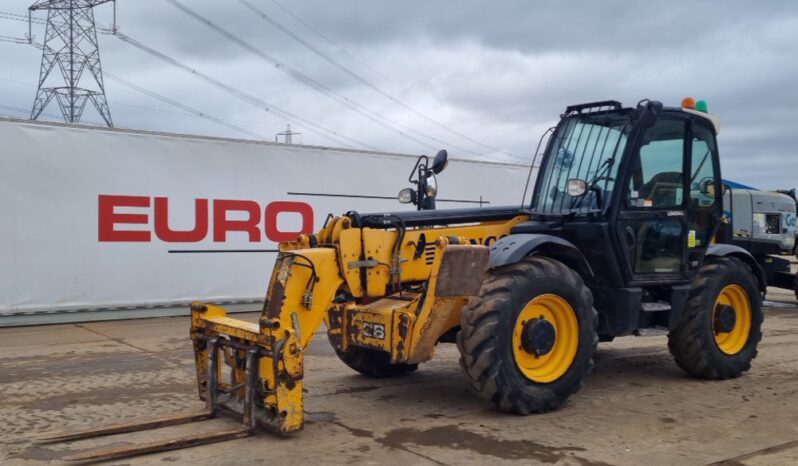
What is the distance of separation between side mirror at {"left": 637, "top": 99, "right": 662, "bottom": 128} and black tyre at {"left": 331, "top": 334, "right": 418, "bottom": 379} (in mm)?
3119

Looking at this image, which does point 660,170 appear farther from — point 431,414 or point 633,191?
point 431,414

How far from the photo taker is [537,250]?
6512mm

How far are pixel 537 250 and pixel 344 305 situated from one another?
5.59ft

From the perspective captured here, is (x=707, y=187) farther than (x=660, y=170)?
Yes

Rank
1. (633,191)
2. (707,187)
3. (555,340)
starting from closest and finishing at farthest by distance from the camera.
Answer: (555,340) < (633,191) < (707,187)

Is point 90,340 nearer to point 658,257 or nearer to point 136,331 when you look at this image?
point 136,331

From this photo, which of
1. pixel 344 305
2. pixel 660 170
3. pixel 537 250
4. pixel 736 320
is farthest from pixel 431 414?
pixel 736 320

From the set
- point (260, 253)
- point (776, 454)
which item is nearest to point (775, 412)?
point (776, 454)

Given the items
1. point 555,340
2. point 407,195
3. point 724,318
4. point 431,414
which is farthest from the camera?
point 724,318

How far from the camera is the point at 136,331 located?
11062 mm

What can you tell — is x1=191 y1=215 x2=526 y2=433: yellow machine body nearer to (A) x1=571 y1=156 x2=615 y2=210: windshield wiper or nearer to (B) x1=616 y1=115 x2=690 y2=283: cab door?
(A) x1=571 y1=156 x2=615 y2=210: windshield wiper

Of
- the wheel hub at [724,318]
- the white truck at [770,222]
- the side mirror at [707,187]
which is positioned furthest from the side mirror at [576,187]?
the white truck at [770,222]

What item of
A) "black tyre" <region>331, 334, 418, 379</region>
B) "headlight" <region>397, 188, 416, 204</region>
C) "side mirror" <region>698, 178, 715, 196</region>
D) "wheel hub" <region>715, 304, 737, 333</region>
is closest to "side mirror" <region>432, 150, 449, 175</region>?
"headlight" <region>397, 188, 416, 204</region>

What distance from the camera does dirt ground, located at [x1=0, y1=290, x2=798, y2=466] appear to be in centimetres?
498
